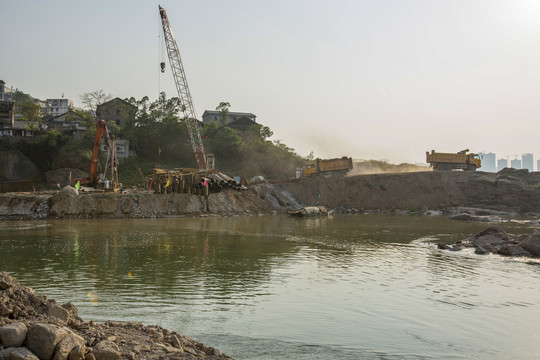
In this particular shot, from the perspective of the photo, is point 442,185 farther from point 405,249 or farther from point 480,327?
point 480,327

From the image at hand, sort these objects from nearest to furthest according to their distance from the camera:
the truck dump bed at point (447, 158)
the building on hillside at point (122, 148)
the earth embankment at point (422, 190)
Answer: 1. the earth embankment at point (422, 190)
2. the truck dump bed at point (447, 158)
3. the building on hillside at point (122, 148)

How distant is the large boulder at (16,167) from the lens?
67.1 m

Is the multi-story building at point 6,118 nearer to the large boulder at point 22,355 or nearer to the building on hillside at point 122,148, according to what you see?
the building on hillside at point 122,148

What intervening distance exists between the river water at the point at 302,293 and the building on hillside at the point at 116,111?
65635 millimetres

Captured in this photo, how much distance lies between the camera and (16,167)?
68438mm

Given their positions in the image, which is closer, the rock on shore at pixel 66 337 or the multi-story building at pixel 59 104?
the rock on shore at pixel 66 337

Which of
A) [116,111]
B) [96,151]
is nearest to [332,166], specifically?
[96,151]

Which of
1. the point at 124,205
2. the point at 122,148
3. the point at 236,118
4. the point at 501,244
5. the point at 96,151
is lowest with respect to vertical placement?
the point at 501,244

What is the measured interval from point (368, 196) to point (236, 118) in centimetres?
5173

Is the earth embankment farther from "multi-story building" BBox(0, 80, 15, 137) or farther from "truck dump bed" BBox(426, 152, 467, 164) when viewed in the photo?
"multi-story building" BBox(0, 80, 15, 137)

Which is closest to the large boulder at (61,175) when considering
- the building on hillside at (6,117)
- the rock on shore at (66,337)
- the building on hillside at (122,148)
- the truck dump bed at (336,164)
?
the building on hillside at (122,148)

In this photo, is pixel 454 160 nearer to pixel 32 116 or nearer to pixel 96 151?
pixel 96 151

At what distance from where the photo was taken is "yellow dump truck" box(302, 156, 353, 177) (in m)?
70.8

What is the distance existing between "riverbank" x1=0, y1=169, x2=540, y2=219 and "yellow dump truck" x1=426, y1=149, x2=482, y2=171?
2.33 meters
